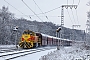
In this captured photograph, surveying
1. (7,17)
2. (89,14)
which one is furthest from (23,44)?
(7,17)

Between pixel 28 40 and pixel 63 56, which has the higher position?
pixel 28 40

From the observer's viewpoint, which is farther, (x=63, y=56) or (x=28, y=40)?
(x=28, y=40)

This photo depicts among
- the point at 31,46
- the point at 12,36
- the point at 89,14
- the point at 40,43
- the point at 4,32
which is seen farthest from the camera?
the point at 12,36

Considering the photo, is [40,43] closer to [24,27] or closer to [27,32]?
[27,32]

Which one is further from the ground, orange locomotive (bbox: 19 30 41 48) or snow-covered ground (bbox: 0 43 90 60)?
orange locomotive (bbox: 19 30 41 48)

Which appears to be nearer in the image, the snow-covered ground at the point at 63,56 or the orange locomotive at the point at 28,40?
the snow-covered ground at the point at 63,56

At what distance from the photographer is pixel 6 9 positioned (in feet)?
238

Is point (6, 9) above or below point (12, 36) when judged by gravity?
above

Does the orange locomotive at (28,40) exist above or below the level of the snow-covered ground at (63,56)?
above

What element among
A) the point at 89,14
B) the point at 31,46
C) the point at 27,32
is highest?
the point at 89,14

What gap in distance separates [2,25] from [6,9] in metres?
7.54

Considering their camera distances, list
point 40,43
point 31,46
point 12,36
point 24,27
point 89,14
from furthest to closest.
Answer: point 24,27 → point 12,36 → point 89,14 → point 40,43 → point 31,46

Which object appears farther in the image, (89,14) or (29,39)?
(89,14)

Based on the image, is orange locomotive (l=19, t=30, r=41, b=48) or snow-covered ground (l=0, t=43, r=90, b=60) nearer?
snow-covered ground (l=0, t=43, r=90, b=60)
